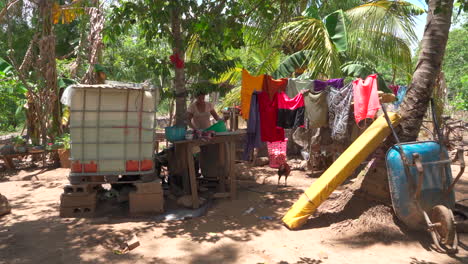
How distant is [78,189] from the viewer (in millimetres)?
5012

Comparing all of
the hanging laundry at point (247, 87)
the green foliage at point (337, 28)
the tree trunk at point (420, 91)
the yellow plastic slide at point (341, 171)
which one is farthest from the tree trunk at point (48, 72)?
the tree trunk at point (420, 91)

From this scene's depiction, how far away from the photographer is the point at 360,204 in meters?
4.66

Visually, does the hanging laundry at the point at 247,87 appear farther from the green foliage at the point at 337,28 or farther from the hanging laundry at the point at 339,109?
the green foliage at the point at 337,28

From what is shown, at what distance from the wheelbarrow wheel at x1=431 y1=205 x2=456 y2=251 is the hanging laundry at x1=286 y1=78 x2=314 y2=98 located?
3303mm

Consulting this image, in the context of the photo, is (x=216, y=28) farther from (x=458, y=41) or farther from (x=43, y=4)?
(x=458, y=41)

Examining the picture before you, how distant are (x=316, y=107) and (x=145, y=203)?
370cm

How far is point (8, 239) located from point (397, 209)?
15.5 feet

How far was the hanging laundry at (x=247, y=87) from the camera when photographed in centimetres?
615

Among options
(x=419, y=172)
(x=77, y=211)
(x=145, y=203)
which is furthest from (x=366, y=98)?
(x=77, y=211)

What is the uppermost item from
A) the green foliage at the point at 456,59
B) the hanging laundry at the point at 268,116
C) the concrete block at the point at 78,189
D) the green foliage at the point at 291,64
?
the green foliage at the point at 456,59

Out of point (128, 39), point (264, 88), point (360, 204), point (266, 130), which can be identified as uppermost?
point (128, 39)

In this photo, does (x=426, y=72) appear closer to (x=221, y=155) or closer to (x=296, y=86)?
(x=296, y=86)

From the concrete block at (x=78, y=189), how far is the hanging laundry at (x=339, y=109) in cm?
455

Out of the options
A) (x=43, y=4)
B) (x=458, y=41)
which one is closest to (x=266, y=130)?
(x=43, y=4)
